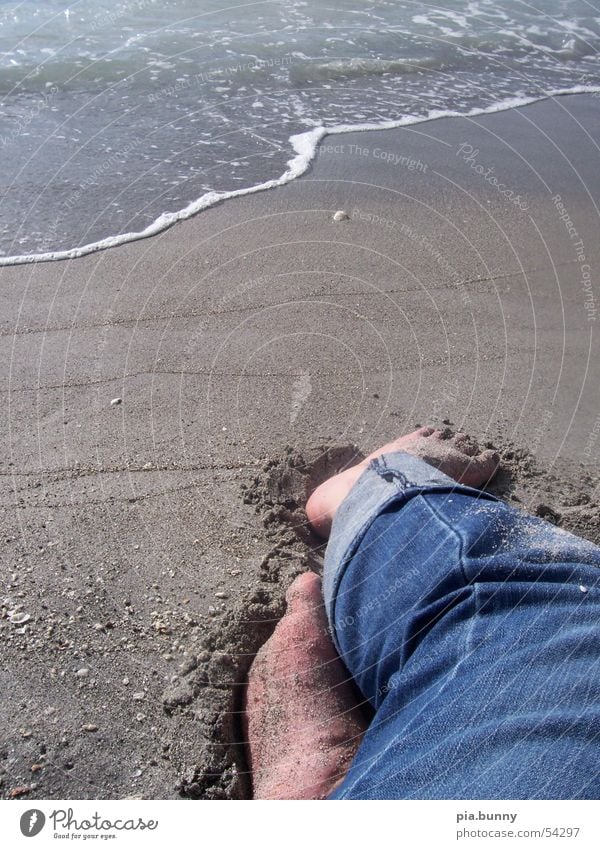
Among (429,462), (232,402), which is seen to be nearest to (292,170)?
(232,402)

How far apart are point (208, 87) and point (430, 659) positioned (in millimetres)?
5352

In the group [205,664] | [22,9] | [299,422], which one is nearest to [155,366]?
[299,422]

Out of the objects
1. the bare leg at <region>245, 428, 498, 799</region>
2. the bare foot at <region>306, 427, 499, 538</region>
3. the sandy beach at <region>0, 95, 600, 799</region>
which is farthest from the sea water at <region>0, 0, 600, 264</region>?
the bare leg at <region>245, 428, 498, 799</region>

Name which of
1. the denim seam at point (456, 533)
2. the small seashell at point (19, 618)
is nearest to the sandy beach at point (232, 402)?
the small seashell at point (19, 618)

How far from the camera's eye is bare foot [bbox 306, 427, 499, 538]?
244cm

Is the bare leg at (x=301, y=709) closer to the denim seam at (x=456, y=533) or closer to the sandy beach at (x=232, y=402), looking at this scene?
the sandy beach at (x=232, y=402)

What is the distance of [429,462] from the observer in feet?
8.39

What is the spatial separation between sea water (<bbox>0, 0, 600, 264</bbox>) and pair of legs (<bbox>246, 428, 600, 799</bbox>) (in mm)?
2721

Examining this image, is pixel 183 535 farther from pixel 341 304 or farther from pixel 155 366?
pixel 341 304

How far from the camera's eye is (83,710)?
1.95 m

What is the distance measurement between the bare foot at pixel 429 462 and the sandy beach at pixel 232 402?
9cm

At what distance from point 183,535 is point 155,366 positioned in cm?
100

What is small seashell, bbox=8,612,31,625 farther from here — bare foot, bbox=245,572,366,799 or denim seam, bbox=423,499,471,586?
denim seam, bbox=423,499,471,586

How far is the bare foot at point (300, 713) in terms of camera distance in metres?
1.72
